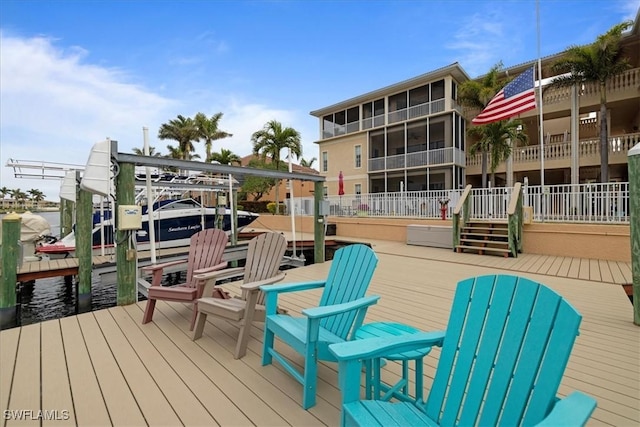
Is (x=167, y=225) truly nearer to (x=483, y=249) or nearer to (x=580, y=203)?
(x=483, y=249)

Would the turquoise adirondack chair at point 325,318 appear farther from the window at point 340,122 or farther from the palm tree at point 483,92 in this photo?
the window at point 340,122

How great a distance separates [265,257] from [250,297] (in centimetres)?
81

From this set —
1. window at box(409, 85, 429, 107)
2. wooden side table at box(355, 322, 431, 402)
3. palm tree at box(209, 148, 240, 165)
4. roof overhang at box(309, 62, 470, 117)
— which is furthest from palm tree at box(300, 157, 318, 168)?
wooden side table at box(355, 322, 431, 402)

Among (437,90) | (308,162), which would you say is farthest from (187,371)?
(308,162)

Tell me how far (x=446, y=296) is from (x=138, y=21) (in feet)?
29.3

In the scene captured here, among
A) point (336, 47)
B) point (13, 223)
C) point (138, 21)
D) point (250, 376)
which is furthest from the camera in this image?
point (336, 47)

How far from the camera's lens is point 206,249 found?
3854 mm

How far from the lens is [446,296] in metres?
4.21

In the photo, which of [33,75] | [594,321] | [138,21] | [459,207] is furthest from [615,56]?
[33,75]

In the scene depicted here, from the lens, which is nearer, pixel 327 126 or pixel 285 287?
pixel 285 287

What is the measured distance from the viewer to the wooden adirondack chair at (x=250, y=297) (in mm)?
2516

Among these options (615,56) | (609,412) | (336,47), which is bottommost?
(609,412)

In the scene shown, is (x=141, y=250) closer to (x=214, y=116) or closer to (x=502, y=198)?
(x=502, y=198)

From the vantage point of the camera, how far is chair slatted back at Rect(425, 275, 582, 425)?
3.70ft
